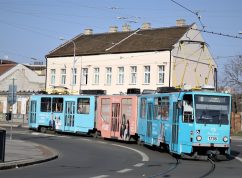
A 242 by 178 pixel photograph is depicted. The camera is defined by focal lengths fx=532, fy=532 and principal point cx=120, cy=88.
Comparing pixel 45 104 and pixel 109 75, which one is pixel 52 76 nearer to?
pixel 109 75

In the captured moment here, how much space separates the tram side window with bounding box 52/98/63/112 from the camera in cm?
3859

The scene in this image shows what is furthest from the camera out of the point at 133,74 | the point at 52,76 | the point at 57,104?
the point at 52,76

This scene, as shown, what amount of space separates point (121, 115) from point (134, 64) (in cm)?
2899

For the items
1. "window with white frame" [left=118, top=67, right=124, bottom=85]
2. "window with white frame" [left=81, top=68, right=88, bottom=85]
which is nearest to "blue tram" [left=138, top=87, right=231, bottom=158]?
"window with white frame" [left=118, top=67, right=124, bottom=85]

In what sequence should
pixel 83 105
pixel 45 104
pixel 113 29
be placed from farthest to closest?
pixel 113 29 < pixel 45 104 < pixel 83 105

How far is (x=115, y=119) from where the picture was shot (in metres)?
32.0

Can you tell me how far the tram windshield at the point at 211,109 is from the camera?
2053 centimetres

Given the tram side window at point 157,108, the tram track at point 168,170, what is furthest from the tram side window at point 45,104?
the tram track at point 168,170

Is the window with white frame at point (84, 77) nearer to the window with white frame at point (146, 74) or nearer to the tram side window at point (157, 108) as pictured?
the window with white frame at point (146, 74)

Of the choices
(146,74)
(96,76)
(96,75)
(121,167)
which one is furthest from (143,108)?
(96,76)

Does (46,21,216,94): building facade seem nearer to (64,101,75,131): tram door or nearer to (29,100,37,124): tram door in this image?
(29,100,37,124): tram door

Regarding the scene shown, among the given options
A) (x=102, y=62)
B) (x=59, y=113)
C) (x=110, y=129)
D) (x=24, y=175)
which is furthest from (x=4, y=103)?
(x=24, y=175)

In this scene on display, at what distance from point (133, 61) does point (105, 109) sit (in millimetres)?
26970

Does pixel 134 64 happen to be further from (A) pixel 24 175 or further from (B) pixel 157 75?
(A) pixel 24 175
